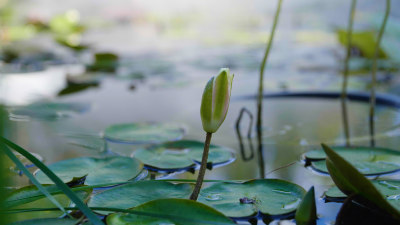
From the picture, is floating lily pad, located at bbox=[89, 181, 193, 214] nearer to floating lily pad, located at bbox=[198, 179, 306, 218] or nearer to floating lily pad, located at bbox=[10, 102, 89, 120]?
floating lily pad, located at bbox=[198, 179, 306, 218]

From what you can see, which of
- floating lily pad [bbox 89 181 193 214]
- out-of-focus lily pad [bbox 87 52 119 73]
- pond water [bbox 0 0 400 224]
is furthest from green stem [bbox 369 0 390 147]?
out-of-focus lily pad [bbox 87 52 119 73]

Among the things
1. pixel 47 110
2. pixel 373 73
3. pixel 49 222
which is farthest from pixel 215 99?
pixel 47 110

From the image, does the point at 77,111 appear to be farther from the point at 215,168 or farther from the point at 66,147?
the point at 215,168

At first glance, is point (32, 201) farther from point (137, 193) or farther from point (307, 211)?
point (307, 211)

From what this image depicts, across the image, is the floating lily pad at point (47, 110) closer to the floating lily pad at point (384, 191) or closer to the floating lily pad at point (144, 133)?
the floating lily pad at point (144, 133)

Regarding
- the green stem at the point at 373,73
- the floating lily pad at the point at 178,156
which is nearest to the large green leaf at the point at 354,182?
the floating lily pad at the point at 178,156

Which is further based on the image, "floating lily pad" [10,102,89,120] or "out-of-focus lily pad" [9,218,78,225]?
"floating lily pad" [10,102,89,120]
